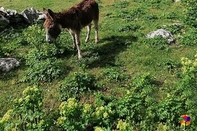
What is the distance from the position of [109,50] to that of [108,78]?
3.01 meters

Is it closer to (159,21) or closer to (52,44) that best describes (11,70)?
(52,44)

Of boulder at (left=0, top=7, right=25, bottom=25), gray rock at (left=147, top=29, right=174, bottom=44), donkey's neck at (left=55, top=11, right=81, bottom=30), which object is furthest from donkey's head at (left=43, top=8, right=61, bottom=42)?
boulder at (left=0, top=7, right=25, bottom=25)

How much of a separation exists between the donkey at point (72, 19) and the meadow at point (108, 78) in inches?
46.2

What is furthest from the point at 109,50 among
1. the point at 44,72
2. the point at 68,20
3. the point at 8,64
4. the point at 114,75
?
the point at 8,64

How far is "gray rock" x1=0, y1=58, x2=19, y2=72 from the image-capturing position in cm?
1444

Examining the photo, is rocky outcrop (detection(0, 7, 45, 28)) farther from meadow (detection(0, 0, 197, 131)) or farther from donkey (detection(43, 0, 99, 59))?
donkey (detection(43, 0, 99, 59))

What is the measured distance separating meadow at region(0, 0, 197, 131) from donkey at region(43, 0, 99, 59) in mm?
1174

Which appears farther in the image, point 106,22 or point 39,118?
point 106,22

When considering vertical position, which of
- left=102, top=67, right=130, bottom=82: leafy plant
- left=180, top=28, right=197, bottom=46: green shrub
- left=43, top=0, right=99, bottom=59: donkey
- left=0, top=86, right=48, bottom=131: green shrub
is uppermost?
left=43, top=0, right=99, bottom=59: donkey

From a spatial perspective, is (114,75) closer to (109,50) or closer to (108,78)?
(108,78)

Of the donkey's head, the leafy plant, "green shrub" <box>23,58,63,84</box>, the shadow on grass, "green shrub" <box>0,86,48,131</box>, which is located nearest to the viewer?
"green shrub" <box>0,86,48,131</box>

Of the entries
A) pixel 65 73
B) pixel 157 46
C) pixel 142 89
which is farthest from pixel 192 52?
pixel 65 73

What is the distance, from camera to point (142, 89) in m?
12.1

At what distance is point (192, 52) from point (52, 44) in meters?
6.73
